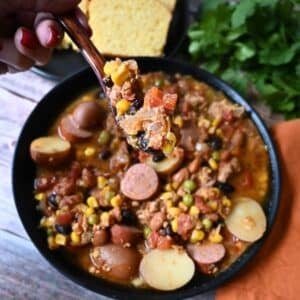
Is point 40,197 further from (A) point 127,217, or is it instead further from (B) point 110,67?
(B) point 110,67

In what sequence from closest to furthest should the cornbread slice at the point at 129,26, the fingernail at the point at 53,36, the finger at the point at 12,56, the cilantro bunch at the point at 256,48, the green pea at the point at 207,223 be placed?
the fingernail at the point at 53,36 → the finger at the point at 12,56 → the green pea at the point at 207,223 → the cilantro bunch at the point at 256,48 → the cornbread slice at the point at 129,26

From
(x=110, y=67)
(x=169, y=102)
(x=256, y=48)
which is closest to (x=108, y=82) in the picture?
(x=110, y=67)

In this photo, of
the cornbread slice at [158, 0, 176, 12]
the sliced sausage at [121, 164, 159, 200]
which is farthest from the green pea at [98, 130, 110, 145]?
the cornbread slice at [158, 0, 176, 12]

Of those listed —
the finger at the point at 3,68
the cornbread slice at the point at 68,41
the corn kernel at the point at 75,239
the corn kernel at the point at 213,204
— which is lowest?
the corn kernel at the point at 213,204

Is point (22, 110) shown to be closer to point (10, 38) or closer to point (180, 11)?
point (10, 38)

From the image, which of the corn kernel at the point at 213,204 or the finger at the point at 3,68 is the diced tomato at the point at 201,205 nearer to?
the corn kernel at the point at 213,204

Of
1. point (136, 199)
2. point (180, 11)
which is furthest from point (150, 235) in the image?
point (180, 11)

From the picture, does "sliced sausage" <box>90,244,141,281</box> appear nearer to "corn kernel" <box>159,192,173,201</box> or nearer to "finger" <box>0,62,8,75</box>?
"corn kernel" <box>159,192,173,201</box>

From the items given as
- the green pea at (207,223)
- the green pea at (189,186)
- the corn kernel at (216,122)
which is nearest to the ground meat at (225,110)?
the corn kernel at (216,122)

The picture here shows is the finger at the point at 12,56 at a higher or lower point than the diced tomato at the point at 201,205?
higher
